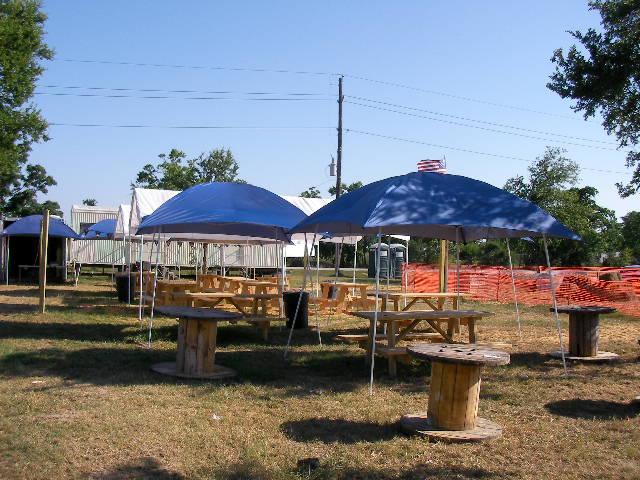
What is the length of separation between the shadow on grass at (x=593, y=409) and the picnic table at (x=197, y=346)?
12.3 ft

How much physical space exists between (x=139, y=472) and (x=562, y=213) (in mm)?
32962

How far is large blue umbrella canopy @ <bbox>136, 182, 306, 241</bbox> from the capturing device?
10.6 m

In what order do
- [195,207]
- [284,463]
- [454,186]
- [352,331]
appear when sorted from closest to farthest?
[284,463] → [454,186] → [195,207] → [352,331]

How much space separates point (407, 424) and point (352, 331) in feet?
22.5

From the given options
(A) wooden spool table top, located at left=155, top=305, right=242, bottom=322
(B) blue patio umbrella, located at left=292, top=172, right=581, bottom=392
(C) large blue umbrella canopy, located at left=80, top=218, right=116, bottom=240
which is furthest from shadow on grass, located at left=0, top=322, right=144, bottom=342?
(C) large blue umbrella canopy, located at left=80, top=218, right=116, bottom=240

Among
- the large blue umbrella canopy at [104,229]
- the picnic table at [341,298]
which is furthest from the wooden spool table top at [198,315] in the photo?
the large blue umbrella canopy at [104,229]

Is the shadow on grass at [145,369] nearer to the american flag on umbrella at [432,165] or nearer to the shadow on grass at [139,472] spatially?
the shadow on grass at [139,472]

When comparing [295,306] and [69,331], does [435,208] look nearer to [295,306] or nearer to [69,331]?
[295,306]

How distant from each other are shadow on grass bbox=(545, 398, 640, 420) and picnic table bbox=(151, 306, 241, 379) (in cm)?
374

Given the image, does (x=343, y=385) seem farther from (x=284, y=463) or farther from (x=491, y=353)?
(x=284, y=463)

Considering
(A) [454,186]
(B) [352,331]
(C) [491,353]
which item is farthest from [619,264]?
(C) [491,353]

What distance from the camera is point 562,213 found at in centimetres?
3422

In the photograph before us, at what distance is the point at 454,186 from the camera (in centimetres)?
862

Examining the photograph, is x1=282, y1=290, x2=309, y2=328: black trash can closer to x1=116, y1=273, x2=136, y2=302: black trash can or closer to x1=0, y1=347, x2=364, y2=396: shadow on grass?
x1=0, y1=347, x2=364, y2=396: shadow on grass
